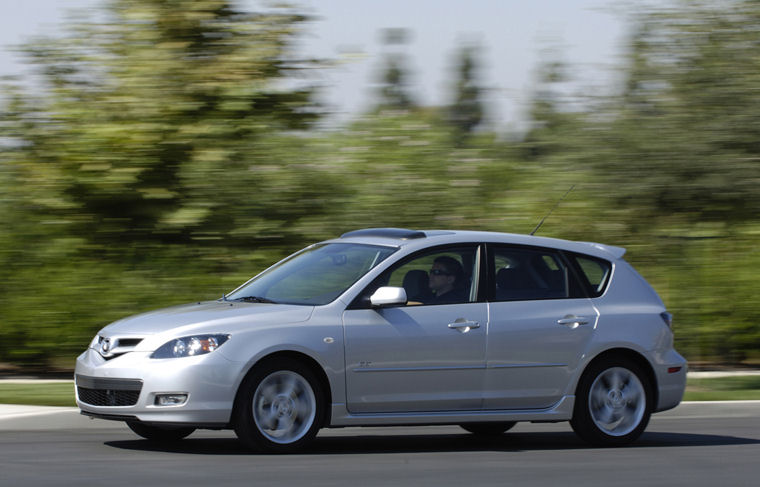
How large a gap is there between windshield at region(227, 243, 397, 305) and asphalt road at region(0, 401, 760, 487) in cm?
111

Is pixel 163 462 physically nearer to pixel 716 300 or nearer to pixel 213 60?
pixel 213 60

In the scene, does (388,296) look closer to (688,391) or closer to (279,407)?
(279,407)

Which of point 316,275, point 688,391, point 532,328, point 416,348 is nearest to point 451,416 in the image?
point 416,348

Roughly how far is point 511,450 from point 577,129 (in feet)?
25.8

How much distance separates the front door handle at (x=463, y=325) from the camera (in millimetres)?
8688

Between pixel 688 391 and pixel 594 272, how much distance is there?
180 inches

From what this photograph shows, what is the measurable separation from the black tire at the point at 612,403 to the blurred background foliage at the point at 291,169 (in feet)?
19.7

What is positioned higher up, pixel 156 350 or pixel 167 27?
pixel 167 27

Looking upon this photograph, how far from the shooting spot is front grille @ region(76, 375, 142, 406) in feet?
26.2

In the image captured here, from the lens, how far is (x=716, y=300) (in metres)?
15.7

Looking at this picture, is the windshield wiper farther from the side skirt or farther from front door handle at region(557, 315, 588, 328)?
front door handle at region(557, 315, 588, 328)

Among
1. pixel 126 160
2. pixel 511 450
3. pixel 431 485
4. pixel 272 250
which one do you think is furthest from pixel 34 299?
pixel 431 485

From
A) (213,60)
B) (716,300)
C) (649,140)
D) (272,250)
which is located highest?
(213,60)

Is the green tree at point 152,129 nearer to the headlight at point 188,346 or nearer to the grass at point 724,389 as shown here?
the grass at point 724,389
